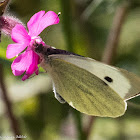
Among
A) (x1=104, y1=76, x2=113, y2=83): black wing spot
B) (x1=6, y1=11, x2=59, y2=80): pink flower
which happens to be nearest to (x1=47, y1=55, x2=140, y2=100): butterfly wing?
(x1=104, y1=76, x2=113, y2=83): black wing spot

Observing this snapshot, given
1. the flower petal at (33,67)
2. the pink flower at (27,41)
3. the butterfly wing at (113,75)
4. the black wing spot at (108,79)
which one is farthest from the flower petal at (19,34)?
the black wing spot at (108,79)

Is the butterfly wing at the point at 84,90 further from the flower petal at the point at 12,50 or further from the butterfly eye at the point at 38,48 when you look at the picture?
the flower petal at the point at 12,50

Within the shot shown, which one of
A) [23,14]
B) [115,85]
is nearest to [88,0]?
[23,14]

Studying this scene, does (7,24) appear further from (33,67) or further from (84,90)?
(84,90)

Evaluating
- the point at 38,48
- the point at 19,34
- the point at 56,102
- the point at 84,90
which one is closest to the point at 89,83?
the point at 84,90

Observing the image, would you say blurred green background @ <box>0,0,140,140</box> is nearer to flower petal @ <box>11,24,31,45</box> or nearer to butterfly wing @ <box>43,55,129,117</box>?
butterfly wing @ <box>43,55,129,117</box>

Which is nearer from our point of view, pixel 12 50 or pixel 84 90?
pixel 12 50

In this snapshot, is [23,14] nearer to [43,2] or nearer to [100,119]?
[43,2]

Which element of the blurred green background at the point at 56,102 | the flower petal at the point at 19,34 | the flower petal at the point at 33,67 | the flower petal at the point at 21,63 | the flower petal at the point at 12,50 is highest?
the flower petal at the point at 19,34
